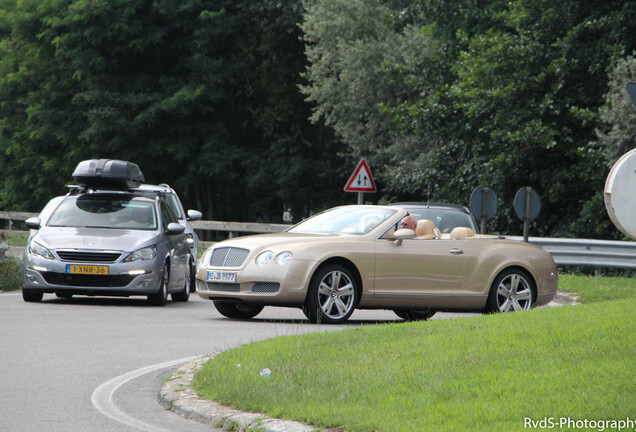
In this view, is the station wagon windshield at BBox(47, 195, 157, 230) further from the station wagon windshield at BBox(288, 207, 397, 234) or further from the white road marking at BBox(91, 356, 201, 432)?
the white road marking at BBox(91, 356, 201, 432)

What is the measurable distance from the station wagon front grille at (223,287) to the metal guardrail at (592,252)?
11889 mm

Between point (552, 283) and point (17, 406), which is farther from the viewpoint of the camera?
point (552, 283)

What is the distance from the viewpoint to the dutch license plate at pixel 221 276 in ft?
45.9

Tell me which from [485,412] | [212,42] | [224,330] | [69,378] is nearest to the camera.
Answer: [485,412]

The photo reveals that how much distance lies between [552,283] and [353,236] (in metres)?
3.06

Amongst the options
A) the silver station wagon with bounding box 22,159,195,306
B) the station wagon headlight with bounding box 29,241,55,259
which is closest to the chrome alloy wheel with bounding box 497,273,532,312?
the silver station wagon with bounding box 22,159,195,306

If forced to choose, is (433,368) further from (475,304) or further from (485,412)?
(475,304)

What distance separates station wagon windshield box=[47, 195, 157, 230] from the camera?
17344mm

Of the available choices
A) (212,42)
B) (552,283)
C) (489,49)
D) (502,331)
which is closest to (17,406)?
(502,331)

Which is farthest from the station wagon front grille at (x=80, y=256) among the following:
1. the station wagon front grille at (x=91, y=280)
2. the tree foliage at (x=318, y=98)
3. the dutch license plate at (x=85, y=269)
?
the tree foliage at (x=318, y=98)

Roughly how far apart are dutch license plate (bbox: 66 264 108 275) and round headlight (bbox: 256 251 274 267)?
3.19 metres

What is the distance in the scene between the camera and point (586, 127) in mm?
31453

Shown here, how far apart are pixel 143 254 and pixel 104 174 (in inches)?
86.2

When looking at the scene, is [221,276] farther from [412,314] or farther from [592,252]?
[592,252]
